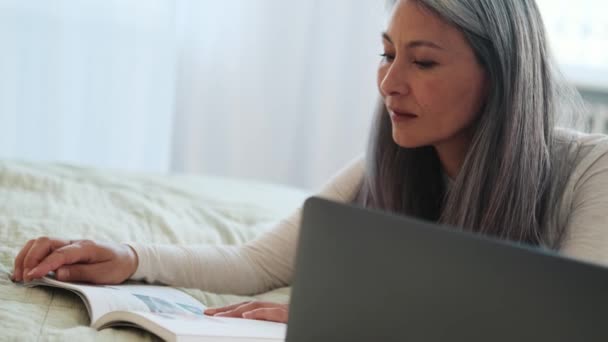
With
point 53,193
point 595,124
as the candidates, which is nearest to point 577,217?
point 53,193

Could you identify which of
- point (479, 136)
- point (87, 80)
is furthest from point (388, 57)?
point (87, 80)

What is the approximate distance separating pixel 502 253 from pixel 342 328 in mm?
159

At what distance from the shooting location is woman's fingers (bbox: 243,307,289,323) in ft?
3.24

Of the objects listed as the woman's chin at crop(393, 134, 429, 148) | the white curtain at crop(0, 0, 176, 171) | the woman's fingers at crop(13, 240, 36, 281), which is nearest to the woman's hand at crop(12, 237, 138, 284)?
the woman's fingers at crop(13, 240, 36, 281)

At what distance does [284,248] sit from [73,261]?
35 cm

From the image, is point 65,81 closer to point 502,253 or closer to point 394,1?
point 394,1

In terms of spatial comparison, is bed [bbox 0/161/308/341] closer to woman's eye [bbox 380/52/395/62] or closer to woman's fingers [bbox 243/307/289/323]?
woman's fingers [bbox 243/307/289/323]

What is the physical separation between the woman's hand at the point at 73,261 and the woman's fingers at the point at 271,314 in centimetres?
22

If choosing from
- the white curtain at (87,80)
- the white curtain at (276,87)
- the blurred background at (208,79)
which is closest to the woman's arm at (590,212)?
the blurred background at (208,79)

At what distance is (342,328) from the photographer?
675mm

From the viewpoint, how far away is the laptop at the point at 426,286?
56 cm

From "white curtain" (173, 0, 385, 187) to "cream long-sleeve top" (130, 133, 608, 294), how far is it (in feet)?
6.09

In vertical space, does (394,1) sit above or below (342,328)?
above

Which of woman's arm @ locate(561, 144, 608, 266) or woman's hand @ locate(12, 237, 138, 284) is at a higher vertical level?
woman's arm @ locate(561, 144, 608, 266)
